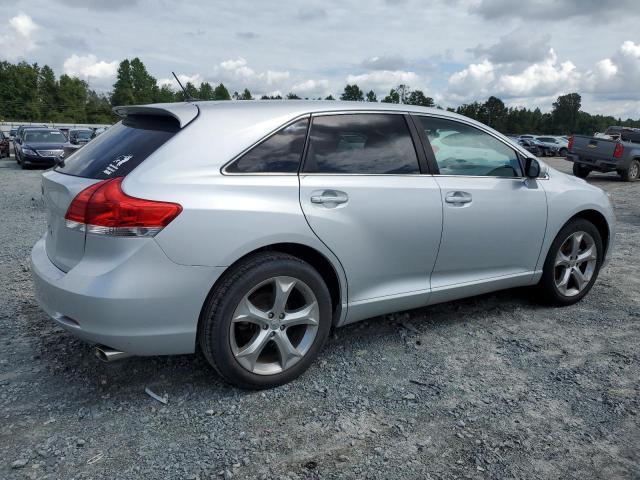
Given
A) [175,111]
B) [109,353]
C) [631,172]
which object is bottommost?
[631,172]

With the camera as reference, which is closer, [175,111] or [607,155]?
[175,111]

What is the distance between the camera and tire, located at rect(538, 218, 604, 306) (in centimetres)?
431

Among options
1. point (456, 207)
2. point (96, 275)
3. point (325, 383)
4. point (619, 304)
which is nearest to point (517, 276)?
point (456, 207)

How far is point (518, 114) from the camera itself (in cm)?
10444

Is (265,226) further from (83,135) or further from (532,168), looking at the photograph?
(83,135)

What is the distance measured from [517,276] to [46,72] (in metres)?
102

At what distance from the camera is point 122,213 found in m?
2.54

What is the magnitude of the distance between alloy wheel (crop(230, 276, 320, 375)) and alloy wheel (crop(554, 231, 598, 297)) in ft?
7.83

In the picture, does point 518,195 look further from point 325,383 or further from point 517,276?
point 325,383

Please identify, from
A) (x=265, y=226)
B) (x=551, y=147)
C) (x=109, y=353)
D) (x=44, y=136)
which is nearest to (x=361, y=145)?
(x=265, y=226)

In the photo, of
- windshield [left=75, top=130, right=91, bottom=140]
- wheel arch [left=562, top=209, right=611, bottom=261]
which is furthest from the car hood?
wheel arch [left=562, top=209, right=611, bottom=261]

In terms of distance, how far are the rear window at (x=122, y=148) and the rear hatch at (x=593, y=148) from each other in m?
16.1

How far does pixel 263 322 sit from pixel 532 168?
2.45 metres

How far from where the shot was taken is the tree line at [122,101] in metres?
83.4
